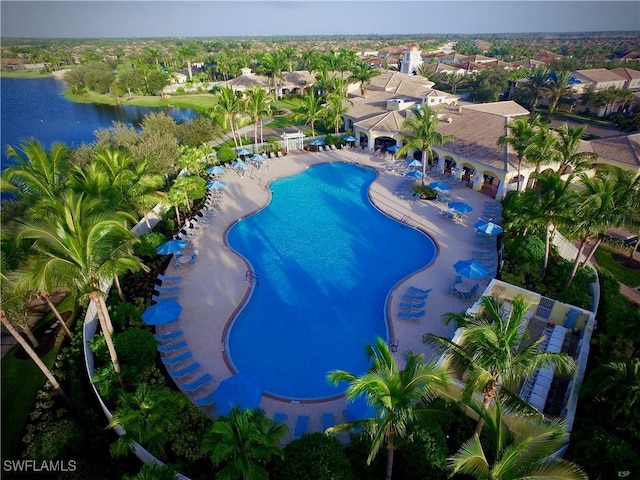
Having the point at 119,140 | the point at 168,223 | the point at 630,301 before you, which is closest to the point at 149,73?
the point at 119,140

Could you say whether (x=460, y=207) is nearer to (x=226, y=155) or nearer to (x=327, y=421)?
(x=327, y=421)

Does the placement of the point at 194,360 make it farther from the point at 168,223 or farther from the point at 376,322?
the point at 168,223

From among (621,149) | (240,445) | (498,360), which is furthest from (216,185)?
(621,149)

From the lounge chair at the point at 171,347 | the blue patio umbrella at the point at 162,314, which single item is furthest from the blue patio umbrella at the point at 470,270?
the blue patio umbrella at the point at 162,314

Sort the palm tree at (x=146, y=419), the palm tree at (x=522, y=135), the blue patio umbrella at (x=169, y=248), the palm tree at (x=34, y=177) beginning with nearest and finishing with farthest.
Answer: the palm tree at (x=146, y=419)
the palm tree at (x=34, y=177)
the blue patio umbrella at (x=169, y=248)
the palm tree at (x=522, y=135)

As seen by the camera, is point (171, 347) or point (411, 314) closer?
point (171, 347)

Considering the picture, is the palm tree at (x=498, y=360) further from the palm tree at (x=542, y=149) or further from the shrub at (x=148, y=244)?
the palm tree at (x=542, y=149)
